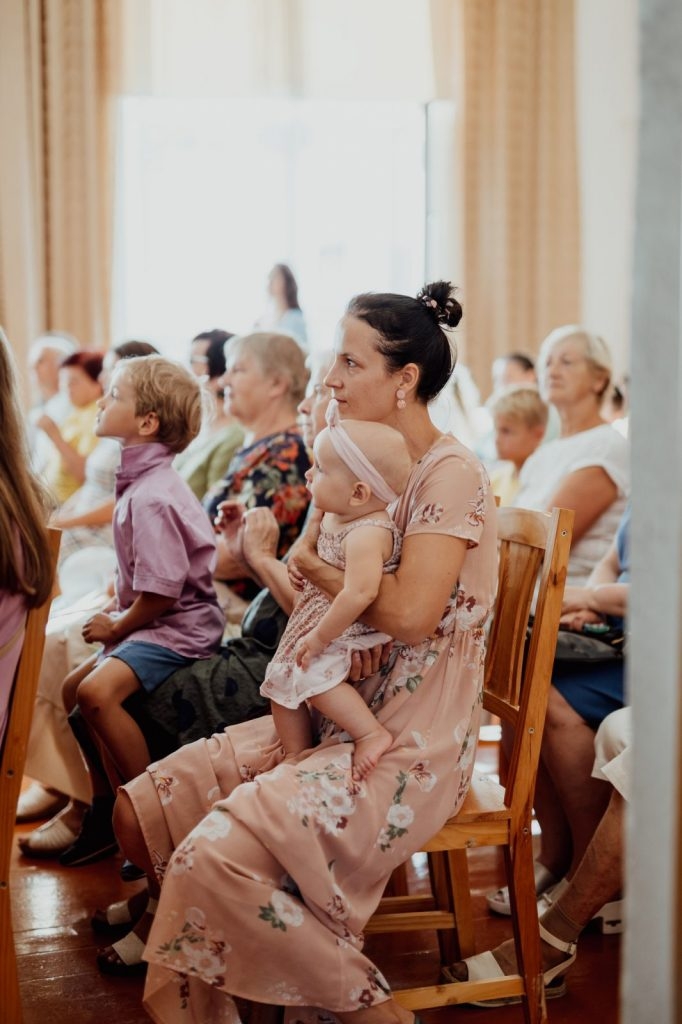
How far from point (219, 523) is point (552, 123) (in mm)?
5542

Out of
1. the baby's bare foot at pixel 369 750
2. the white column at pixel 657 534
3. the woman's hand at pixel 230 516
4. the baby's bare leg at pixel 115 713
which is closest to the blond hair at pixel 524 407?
the woman's hand at pixel 230 516

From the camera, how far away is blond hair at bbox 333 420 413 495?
1.73 meters

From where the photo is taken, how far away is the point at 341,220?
718 cm

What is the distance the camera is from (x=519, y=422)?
3.73 m

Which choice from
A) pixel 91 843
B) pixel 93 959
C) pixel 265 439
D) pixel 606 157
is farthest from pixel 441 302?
pixel 606 157

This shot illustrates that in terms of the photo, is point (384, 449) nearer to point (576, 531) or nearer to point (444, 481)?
point (444, 481)

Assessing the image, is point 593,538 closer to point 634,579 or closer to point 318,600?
point 318,600

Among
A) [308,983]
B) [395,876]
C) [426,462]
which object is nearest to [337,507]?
[426,462]

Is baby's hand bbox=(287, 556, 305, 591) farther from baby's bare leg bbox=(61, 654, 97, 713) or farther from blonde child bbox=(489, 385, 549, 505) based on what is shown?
blonde child bbox=(489, 385, 549, 505)

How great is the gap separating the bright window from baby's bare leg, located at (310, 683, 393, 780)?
536 centimetres

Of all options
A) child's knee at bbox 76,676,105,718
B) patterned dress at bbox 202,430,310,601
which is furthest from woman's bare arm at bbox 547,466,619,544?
child's knee at bbox 76,676,105,718

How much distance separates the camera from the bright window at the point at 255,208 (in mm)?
6855

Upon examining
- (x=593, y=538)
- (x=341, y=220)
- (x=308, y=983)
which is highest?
(x=341, y=220)

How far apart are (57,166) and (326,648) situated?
5.39 metres
